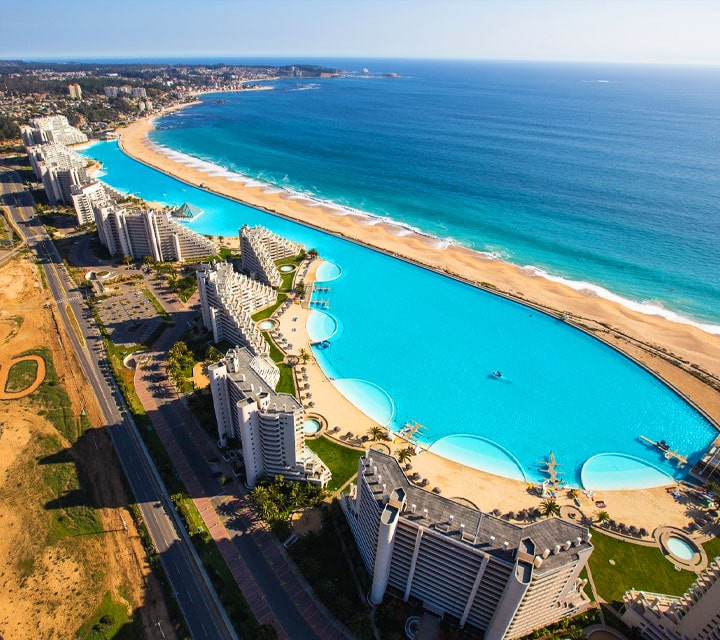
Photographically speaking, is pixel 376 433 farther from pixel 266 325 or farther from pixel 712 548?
pixel 712 548

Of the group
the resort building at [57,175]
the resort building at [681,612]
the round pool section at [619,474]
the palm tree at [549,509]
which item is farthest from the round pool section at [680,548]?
the resort building at [57,175]

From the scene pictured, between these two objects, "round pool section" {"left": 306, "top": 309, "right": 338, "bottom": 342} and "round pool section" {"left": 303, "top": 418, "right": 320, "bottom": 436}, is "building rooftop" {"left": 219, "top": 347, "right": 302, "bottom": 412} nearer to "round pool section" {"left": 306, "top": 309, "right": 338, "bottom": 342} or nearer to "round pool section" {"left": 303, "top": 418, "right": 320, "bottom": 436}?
"round pool section" {"left": 303, "top": 418, "right": 320, "bottom": 436}

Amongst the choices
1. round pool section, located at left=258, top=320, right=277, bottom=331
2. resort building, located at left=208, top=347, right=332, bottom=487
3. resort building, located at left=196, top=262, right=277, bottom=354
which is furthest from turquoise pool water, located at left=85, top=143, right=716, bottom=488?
resort building, located at left=208, top=347, right=332, bottom=487

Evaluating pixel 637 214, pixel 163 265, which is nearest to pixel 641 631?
pixel 163 265

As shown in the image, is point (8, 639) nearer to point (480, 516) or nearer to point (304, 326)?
point (480, 516)

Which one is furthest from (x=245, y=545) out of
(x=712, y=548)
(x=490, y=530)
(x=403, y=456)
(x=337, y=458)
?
(x=712, y=548)

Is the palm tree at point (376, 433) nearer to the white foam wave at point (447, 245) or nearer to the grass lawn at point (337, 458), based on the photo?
the grass lawn at point (337, 458)
